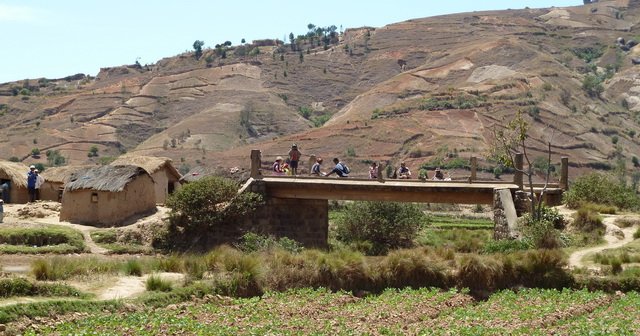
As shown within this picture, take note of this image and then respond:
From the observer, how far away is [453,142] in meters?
98.6

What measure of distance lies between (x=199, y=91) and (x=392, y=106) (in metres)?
41.3

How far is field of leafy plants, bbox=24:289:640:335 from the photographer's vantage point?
1655 cm

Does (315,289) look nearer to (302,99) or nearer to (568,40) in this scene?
(302,99)

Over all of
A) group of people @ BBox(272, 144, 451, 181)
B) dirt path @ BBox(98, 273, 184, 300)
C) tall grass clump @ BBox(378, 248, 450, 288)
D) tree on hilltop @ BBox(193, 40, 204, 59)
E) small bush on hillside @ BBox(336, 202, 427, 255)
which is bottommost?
small bush on hillside @ BBox(336, 202, 427, 255)

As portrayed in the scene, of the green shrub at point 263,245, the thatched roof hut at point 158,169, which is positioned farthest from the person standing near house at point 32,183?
the green shrub at point 263,245

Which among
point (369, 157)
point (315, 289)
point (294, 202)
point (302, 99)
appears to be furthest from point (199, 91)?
point (315, 289)

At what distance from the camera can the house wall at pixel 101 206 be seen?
3500cm

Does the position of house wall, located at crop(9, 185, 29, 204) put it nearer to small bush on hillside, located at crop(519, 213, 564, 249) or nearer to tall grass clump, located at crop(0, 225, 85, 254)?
tall grass clump, located at crop(0, 225, 85, 254)

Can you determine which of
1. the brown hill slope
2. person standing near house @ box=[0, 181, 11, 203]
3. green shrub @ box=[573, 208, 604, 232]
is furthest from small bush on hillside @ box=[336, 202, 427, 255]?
the brown hill slope

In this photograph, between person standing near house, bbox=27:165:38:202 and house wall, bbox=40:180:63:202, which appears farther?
house wall, bbox=40:180:63:202

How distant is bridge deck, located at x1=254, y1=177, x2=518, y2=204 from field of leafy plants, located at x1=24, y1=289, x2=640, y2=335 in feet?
33.7

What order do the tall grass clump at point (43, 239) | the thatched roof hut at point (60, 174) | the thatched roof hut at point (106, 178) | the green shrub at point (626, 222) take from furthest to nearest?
1. the thatched roof hut at point (60, 174)
2. the thatched roof hut at point (106, 178)
3. the tall grass clump at point (43, 239)
4. the green shrub at point (626, 222)

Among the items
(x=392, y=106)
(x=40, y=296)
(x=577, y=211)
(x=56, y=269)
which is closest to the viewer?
(x=40, y=296)

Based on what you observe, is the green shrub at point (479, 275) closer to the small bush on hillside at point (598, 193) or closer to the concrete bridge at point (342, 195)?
A: the concrete bridge at point (342, 195)
